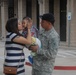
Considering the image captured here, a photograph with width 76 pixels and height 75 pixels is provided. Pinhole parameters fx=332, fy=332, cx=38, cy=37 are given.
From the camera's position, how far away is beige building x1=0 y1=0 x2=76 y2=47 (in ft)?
85.7

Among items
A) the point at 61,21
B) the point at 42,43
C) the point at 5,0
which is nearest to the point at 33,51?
the point at 42,43

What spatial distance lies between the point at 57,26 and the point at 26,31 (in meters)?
25.8

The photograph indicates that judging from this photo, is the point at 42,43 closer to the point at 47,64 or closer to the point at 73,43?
the point at 47,64

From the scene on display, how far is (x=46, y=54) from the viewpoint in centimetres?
457

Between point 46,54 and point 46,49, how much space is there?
0.09 metres

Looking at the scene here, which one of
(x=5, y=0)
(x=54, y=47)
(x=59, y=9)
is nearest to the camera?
(x=54, y=47)

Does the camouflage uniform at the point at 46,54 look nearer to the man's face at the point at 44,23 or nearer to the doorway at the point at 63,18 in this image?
the man's face at the point at 44,23

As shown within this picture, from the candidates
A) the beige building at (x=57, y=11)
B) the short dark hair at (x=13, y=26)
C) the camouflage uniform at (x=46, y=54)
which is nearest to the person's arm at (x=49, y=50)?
the camouflage uniform at (x=46, y=54)

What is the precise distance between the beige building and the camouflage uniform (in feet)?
67.2

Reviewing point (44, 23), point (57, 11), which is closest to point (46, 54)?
point (44, 23)

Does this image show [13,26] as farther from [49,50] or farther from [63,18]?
[63,18]

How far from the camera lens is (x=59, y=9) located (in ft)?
99.0

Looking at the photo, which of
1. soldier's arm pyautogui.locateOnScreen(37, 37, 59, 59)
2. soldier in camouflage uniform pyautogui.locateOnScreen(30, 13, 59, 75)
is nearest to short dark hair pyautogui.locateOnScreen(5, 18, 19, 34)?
soldier in camouflage uniform pyautogui.locateOnScreen(30, 13, 59, 75)

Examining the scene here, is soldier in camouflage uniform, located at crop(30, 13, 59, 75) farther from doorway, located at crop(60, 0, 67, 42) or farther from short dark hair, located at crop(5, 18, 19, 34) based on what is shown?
doorway, located at crop(60, 0, 67, 42)
